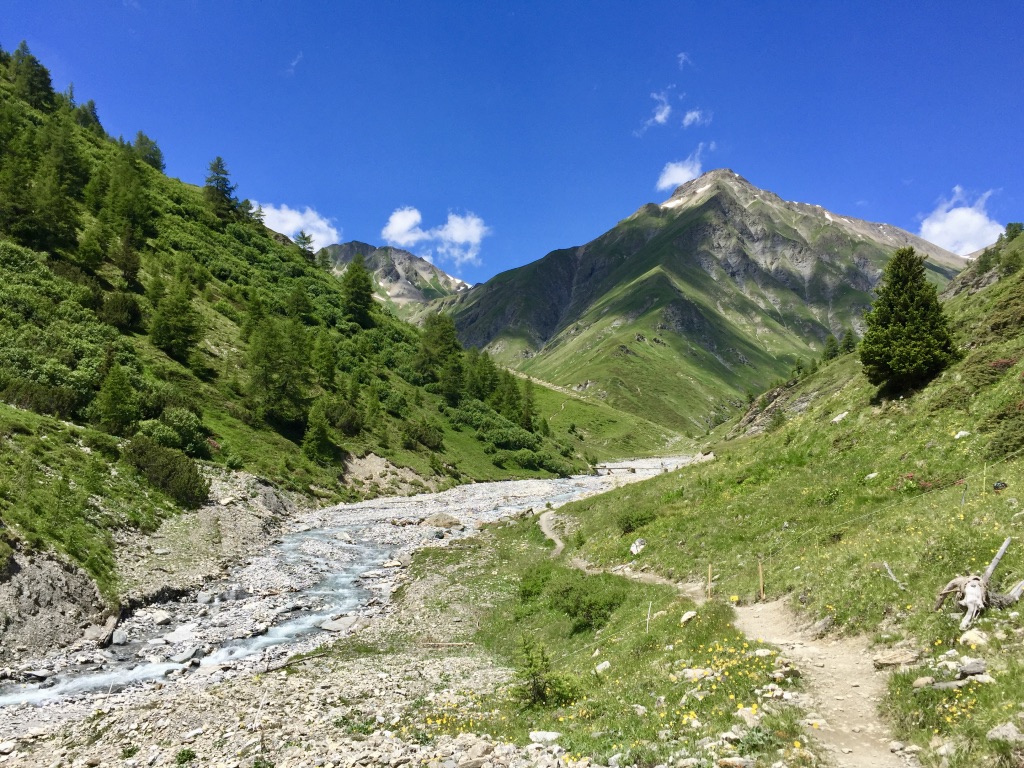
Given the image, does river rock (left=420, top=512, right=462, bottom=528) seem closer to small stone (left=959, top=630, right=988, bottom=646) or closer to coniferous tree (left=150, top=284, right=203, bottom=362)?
coniferous tree (left=150, top=284, right=203, bottom=362)

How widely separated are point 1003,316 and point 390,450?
71.3 metres

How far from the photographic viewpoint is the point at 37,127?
319 ft

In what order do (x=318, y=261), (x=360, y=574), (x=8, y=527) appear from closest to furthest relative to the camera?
(x=8, y=527), (x=360, y=574), (x=318, y=261)

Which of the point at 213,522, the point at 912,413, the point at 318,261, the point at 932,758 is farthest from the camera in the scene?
the point at 318,261

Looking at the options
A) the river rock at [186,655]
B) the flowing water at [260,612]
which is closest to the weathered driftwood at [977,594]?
the flowing water at [260,612]

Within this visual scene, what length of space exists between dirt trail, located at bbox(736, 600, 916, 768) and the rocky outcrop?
27381 millimetres

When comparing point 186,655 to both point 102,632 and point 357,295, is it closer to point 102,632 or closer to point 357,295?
point 102,632

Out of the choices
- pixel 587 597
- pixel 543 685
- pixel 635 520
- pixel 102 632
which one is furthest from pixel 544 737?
pixel 635 520

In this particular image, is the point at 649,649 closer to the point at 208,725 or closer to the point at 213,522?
the point at 208,725

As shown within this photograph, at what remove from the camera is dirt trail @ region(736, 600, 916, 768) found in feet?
31.3

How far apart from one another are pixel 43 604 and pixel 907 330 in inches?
1757

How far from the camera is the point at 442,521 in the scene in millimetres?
53406

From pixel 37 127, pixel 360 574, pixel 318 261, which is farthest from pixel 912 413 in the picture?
pixel 318 261

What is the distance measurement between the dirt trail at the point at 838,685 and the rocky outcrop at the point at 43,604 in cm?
2740
